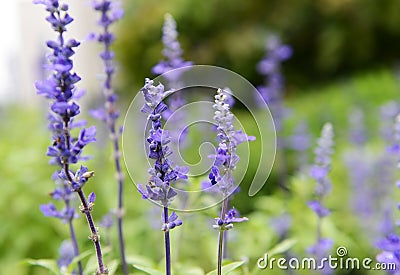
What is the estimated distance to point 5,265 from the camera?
2924 mm

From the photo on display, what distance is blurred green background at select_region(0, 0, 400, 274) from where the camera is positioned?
2938 millimetres

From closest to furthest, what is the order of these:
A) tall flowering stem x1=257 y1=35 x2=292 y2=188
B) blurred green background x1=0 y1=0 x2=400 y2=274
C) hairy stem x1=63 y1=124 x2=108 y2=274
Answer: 1. hairy stem x1=63 y1=124 x2=108 y2=274
2. tall flowering stem x1=257 y1=35 x2=292 y2=188
3. blurred green background x1=0 y1=0 x2=400 y2=274

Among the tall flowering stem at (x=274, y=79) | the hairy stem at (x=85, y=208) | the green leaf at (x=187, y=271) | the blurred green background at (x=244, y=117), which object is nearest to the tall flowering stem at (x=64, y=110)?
the hairy stem at (x=85, y=208)

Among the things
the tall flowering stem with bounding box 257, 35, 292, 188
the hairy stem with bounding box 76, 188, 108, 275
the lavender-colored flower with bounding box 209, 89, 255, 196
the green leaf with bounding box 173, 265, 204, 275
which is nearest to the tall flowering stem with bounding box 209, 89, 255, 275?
the lavender-colored flower with bounding box 209, 89, 255, 196

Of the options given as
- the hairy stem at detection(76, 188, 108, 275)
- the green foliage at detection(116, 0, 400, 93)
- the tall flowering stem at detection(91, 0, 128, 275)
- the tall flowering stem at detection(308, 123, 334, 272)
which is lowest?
the hairy stem at detection(76, 188, 108, 275)

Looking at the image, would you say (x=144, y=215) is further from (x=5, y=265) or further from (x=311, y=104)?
(x=311, y=104)

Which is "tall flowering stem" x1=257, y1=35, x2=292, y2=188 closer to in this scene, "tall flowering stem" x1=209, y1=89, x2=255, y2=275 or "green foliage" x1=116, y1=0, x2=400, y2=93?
"tall flowering stem" x1=209, y1=89, x2=255, y2=275

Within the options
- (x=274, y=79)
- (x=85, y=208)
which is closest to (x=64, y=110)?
(x=85, y=208)

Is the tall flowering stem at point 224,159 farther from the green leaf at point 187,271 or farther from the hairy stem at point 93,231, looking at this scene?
the green leaf at point 187,271

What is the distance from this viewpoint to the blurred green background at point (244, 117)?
9.64 ft

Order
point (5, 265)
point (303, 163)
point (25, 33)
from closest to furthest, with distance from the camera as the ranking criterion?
point (5, 265) < point (303, 163) < point (25, 33)

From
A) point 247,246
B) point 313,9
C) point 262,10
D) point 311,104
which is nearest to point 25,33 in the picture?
point 262,10

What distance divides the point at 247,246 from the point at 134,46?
27.3 feet

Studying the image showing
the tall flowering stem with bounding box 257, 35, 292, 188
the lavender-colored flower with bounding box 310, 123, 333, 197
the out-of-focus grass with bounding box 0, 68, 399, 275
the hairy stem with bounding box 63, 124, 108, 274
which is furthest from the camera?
the tall flowering stem with bounding box 257, 35, 292, 188
